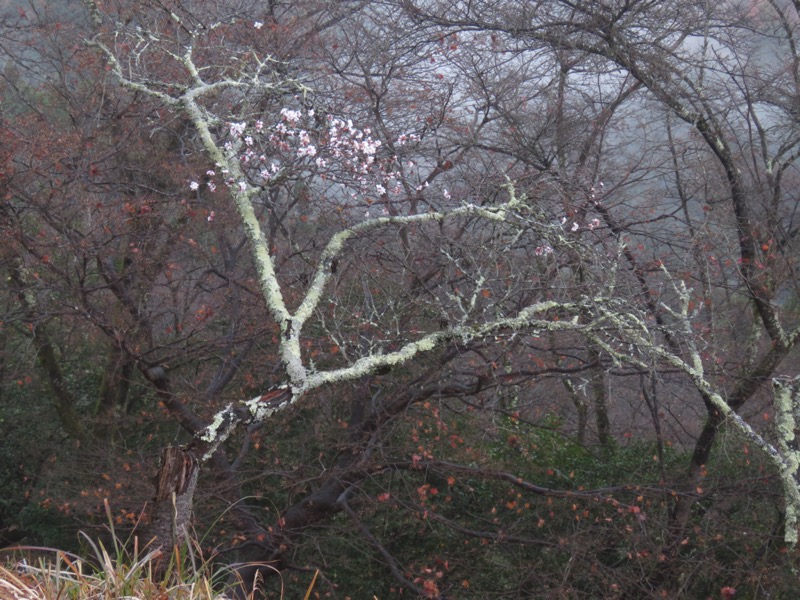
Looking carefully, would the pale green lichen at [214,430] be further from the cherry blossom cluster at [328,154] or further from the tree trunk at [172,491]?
the cherry blossom cluster at [328,154]

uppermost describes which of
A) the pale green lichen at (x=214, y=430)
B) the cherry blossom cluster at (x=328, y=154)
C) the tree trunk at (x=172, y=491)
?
the cherry blossom cluster at (x=328, y=154)

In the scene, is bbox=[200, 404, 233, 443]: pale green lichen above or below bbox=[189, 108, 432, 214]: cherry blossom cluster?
below

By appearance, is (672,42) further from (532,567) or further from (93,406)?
(93,406)

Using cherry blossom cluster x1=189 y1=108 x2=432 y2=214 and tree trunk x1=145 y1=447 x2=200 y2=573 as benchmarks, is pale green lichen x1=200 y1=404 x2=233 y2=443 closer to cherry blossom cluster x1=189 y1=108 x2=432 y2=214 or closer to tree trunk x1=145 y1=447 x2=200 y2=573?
tree trunk x1=145 y1=447 x2=200 y2=573

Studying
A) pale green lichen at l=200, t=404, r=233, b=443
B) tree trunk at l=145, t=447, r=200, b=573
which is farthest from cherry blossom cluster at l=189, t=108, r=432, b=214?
tree trunk at l=145, t=447, r=200, b=573

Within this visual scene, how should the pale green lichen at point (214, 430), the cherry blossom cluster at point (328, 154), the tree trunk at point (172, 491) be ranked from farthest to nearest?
the cherry blossom cluster at point (328, 154)
the pale green lichen at point (214, 430)
the tree trunk at point (172, 491)

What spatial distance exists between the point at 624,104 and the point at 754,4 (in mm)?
3136

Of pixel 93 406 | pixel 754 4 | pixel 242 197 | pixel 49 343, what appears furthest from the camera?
pixel 93 406

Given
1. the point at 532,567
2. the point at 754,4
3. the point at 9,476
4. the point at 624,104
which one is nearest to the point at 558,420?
the point at 532,567

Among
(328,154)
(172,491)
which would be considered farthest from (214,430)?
(328,154)

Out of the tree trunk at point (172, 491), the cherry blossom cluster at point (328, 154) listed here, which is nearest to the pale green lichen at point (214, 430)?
the tree trunk at point (172, 491)

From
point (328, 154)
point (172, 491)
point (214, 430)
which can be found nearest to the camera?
point (172, 491)

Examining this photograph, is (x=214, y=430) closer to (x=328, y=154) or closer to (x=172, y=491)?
(x=172, y=491)

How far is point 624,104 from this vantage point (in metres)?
12.0
